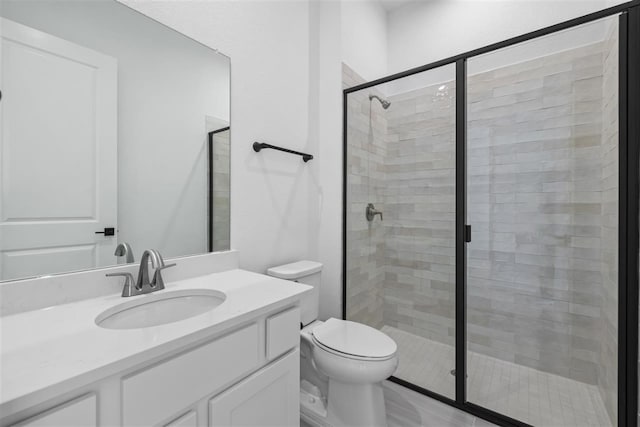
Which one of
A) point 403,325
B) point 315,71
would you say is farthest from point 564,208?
point 315,71

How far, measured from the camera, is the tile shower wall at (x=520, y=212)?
4.54 ft

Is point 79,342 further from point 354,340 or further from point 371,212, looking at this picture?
point 371,212

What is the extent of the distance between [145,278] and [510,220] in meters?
1.79

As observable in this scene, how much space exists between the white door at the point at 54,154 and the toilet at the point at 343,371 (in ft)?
2.87

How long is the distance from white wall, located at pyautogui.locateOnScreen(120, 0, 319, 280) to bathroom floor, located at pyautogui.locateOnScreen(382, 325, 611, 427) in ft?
3.16

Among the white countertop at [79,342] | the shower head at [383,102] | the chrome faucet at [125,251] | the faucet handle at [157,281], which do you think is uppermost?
the shower head at [383,102]

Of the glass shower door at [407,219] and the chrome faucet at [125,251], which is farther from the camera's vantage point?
the glass shower door at [407,219]

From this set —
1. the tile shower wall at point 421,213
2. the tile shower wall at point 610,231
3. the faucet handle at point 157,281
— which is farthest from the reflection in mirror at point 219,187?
the tile shower wall at point 610,231

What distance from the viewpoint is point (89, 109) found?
39.6 inches

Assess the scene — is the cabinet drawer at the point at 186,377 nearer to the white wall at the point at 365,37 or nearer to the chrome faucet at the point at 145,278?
the chrome faucet at the point at 145,278

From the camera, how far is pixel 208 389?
78cm

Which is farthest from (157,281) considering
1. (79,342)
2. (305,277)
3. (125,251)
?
(305,277)

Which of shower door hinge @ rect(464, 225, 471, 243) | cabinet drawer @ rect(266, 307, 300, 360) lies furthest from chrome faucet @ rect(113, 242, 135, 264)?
shower door hinge @ rect(464, 225, 471, 243)

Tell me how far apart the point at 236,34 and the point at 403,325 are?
78.7 inches
